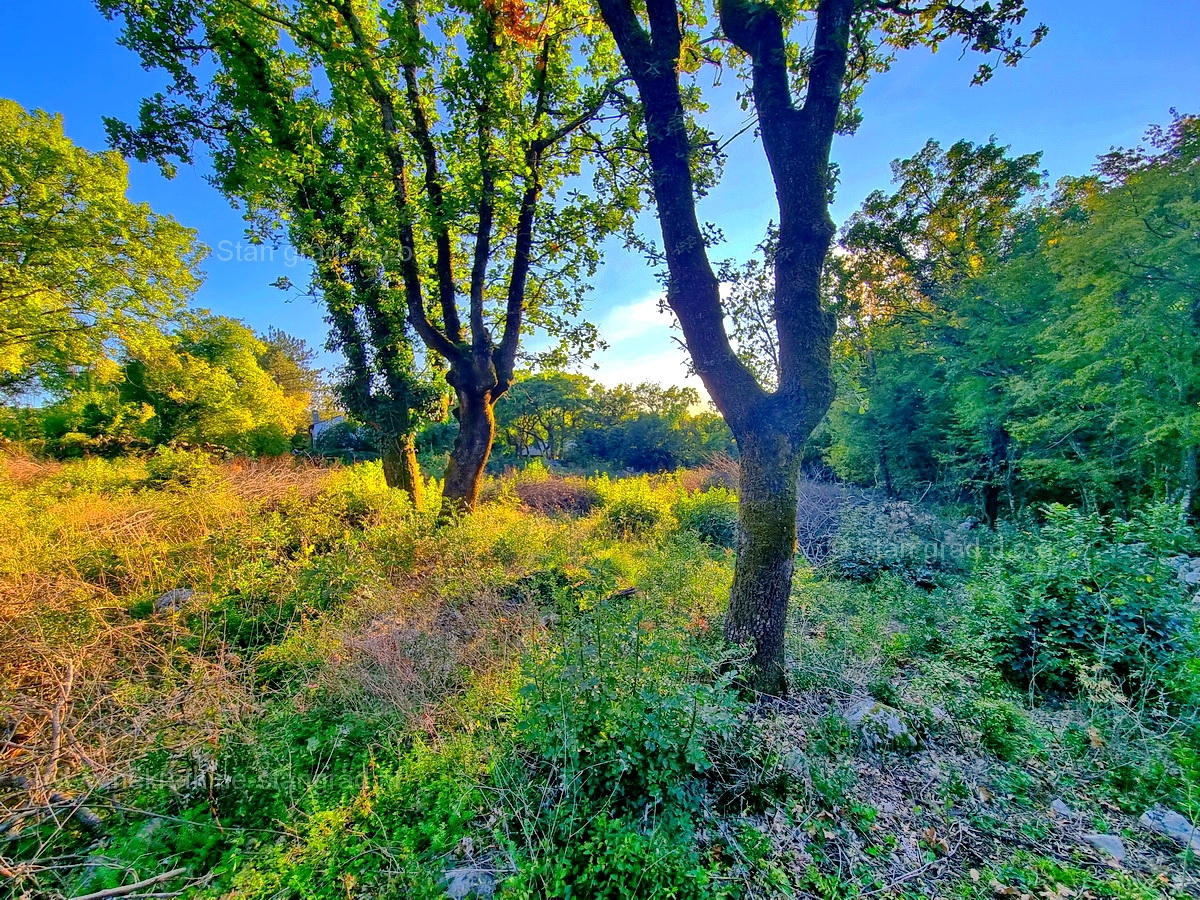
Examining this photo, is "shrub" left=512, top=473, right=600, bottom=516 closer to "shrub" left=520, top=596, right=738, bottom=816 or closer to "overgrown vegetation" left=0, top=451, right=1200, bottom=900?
"overgrown vegetation" left=0, top=451, right=1200, bottom=900

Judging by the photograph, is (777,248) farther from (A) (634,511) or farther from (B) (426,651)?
(A) (634,511)

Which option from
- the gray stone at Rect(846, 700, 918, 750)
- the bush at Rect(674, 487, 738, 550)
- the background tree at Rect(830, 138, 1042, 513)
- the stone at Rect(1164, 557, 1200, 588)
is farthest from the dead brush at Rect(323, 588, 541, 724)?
the background tree at Rect(830, 138, 1042, 513)

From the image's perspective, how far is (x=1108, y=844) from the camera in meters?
1.99

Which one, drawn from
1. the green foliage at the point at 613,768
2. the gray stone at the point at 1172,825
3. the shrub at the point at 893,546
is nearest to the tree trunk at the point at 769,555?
the green foliage at the point at 613,768

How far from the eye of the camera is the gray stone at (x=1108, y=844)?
1951mm

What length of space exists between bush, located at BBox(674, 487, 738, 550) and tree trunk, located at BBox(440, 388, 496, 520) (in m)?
4.77

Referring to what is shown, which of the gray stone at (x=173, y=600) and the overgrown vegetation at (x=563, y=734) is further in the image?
the gray stone at (x=173, y=600)

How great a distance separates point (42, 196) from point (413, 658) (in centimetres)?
1553

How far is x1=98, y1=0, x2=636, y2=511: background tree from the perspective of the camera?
5.07 meters

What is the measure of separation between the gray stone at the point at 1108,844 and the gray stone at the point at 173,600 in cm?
673

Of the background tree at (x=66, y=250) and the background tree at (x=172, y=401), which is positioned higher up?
the background tree at (x=66, y=250)

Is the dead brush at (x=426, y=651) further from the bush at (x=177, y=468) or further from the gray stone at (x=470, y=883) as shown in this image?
the bush at (x=177, y=468)

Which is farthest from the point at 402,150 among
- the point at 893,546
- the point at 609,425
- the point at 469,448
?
the point at 609,425

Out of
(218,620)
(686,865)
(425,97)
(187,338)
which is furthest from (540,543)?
(187,338)
